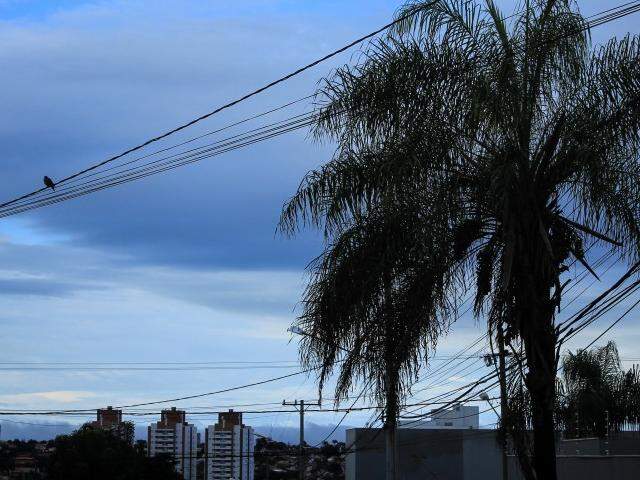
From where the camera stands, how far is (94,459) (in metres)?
36.6

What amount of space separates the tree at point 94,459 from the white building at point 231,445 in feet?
69.6

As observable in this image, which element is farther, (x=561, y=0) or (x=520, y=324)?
(x=561, y=0)

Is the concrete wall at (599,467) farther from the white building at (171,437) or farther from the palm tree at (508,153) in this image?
the white building at (171,437)

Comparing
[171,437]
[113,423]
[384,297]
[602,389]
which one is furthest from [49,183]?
[171,437]

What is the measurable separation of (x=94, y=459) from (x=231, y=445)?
3092 cm

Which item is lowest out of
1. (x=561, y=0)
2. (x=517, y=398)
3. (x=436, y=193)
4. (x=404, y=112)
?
(x=517, y=398)

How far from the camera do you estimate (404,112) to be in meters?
11.0

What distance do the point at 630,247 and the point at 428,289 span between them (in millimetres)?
2234

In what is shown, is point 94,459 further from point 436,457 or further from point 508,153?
point 508,153

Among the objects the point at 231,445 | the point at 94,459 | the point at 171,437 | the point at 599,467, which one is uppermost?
the point at 171,437

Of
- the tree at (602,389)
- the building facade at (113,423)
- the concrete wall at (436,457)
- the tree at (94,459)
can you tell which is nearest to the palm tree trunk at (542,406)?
the tree at (602,389)

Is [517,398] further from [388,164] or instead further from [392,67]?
[392,67]

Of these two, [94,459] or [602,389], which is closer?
[602,389]

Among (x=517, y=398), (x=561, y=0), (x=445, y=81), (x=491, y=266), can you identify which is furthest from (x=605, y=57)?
(x=517, y=398)
